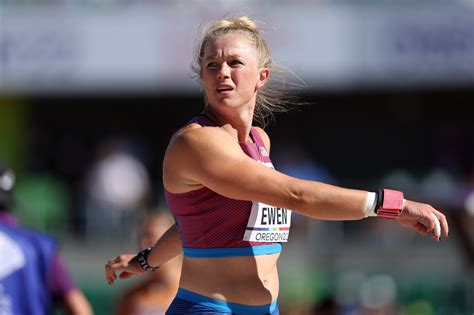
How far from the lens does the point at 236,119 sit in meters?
3.87

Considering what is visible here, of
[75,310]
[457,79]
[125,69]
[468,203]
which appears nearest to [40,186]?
[125,69]

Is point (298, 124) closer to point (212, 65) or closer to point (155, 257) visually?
point (155, 257)

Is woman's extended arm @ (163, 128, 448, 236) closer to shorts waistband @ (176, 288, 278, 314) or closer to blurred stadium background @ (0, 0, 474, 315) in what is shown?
shorts waistband @ (176, 288, 278, 314)

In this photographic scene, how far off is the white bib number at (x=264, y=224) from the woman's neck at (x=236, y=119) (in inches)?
12.3

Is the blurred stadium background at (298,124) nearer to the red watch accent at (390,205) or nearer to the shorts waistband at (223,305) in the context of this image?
the shorts waistband at (223,305)

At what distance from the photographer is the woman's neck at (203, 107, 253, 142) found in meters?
3.84

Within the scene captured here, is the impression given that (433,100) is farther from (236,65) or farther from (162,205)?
(236,65)

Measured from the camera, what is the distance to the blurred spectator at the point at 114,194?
1341 centimetres

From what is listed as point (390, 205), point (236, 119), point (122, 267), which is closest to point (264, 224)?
point (236, 119)

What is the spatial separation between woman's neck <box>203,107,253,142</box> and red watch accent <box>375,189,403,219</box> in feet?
2.31

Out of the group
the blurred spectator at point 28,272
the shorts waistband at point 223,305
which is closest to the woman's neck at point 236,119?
the shorts waistband at point 223,305

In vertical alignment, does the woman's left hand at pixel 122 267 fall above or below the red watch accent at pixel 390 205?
below

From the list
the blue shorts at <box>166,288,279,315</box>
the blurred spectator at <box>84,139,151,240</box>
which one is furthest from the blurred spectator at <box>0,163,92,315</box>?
the blurred spectator at <box>84,139,151,240</box>

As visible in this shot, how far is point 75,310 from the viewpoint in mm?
5160
